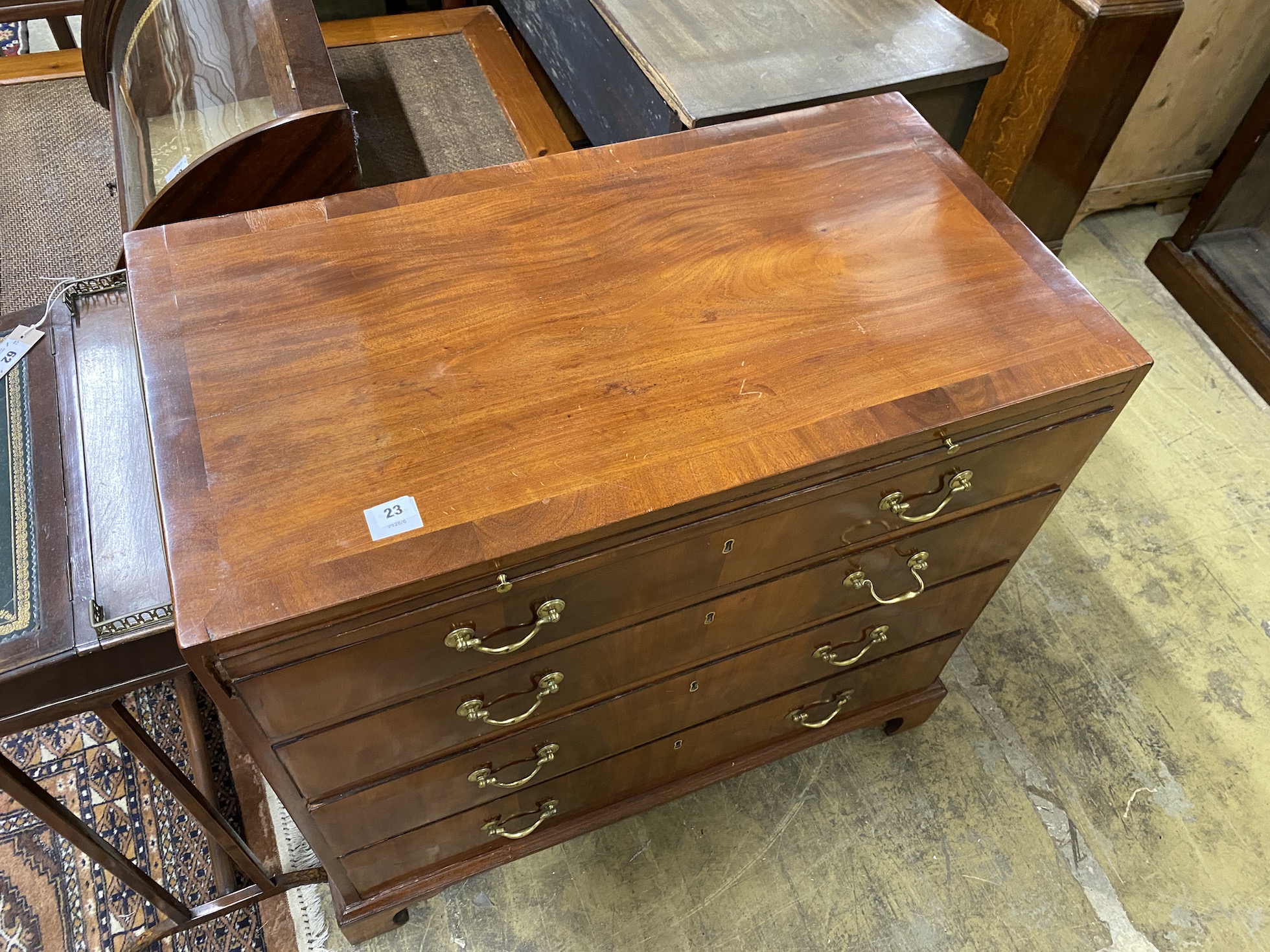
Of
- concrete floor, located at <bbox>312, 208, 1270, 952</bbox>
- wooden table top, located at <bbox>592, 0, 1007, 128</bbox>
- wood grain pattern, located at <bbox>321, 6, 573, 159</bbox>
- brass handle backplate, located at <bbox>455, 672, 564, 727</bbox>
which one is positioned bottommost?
concrete floor, located at <bbox>312, 208, 1270, 952</bbox>

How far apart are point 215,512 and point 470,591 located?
0.83ft

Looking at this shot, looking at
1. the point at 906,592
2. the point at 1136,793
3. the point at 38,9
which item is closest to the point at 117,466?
the point at 906,592

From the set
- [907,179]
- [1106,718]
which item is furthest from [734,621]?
[1106,718]

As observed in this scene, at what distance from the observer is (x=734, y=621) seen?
47.5 inches

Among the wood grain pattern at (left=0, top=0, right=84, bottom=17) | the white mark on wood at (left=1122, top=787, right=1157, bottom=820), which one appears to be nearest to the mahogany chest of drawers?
the white mark on wood at (left=1122, top=787, right=1157, bottom=820)

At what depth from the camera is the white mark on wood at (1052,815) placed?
159 centimetres

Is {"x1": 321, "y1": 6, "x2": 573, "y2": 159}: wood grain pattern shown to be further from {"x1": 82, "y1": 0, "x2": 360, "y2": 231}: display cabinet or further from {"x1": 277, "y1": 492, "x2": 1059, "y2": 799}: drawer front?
{"x1": 277, "y1": 492, "x2": 1059, "y2": 799}: drawer front

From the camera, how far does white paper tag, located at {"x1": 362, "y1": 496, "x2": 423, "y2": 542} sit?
0.87m

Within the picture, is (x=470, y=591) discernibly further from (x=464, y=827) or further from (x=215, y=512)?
(x=464, y=827)

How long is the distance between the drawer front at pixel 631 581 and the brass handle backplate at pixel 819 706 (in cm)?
48

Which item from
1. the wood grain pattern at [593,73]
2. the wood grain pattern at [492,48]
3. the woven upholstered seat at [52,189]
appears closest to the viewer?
the wood grain pattern at [593,73]

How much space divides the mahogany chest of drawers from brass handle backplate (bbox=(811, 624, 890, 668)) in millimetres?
15

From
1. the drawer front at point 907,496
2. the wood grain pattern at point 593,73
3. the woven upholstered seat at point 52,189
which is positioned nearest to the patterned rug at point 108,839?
the woven upholstered seat at point 52,189

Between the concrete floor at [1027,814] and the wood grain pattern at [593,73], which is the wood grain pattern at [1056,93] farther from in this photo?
the wood grain pattern at [593,73]
